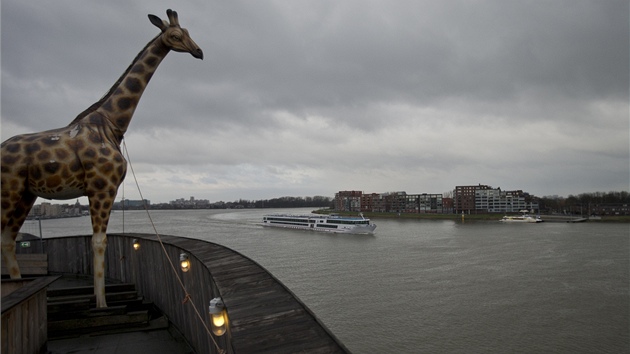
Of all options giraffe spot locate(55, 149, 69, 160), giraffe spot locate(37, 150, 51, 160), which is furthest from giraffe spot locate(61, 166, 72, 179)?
giraffe spot locate(37, 150, 51, 160)

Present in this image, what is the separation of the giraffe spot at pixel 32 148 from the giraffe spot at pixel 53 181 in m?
0.54

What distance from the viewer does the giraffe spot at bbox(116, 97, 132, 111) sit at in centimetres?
771

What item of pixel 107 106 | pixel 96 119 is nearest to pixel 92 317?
pixel 96 119

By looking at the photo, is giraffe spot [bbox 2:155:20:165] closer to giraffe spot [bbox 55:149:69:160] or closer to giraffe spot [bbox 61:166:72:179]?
giraffe spot [bbox 55:149:69:160]

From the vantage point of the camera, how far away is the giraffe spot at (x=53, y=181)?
661cm

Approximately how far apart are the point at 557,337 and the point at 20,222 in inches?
763

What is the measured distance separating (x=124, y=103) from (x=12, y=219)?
118 inches

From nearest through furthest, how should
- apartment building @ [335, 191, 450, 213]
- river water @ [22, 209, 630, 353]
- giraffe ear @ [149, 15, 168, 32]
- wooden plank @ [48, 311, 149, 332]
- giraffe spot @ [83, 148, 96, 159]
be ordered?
giraffe spot @ [83, 148, 96, 159]
wooden plank @ [48, 311, 149, 332]
giraffe ear @ [149, 15, 168, 32]
river water @ [22, 209, 630, 353]
apartment building @ [335, 191, 450, 213]

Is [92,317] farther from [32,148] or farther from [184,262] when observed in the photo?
[32,148]

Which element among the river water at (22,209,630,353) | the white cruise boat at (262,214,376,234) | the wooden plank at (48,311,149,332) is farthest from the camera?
the white cruise boat at (262,214,376,234)

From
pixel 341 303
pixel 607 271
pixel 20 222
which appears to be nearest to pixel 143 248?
pixel 20 222

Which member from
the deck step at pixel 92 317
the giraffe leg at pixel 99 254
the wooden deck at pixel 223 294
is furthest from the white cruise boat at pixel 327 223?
the giraffe leg at pixel 99 254

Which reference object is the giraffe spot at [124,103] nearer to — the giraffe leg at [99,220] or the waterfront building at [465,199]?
the giraffe leg at [99,220]

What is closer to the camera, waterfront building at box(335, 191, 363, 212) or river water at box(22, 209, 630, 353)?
river water at box(22, 209, 630, 353)
